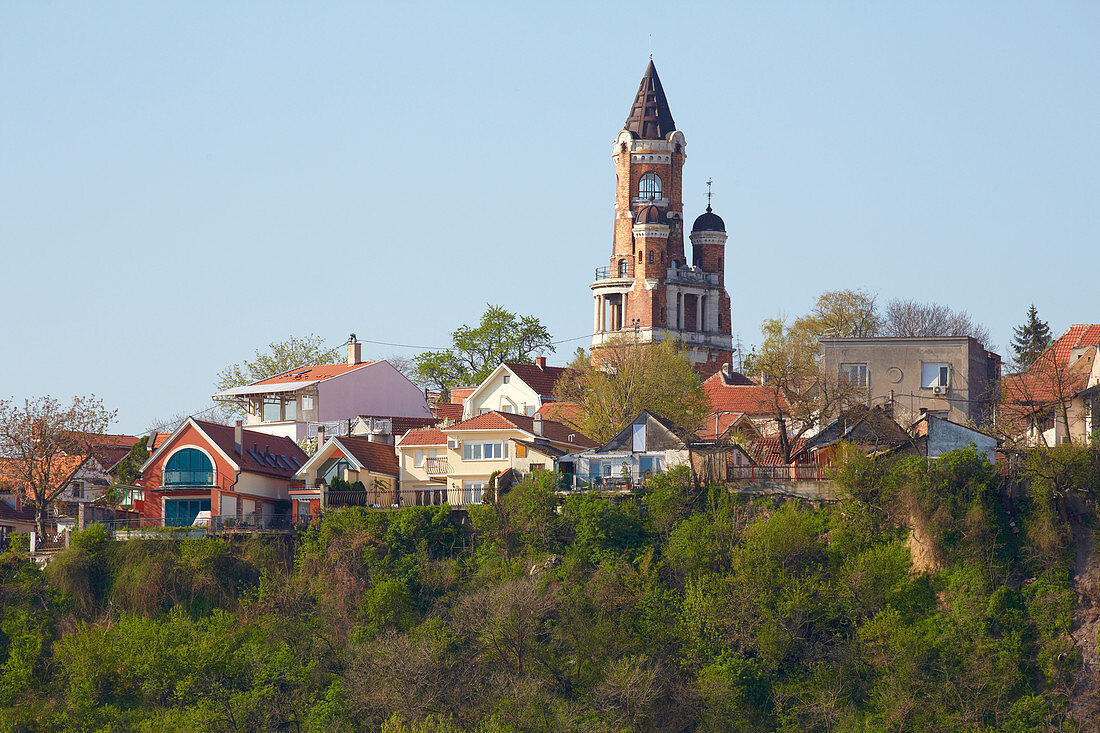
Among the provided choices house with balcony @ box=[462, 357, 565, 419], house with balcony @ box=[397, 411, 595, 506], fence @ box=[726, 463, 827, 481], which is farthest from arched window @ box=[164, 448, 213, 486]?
house with balcony @ box=[462, 357, 565, 419]

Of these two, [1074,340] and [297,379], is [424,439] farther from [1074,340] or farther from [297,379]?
[1074,340]

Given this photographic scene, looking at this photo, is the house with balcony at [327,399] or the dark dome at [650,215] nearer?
the house with balcony at [327,399]

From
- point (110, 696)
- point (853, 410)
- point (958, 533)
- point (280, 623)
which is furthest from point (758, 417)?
point (110, 696)

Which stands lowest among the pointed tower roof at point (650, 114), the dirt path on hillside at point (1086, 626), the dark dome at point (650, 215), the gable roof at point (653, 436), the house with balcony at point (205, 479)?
the dirt path on hillside at point (1086, 626)

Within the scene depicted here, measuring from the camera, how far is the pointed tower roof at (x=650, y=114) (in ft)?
381

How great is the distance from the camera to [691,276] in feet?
377

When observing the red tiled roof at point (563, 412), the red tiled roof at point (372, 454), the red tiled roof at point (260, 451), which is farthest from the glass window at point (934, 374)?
the red tiled roof at point (260, 451)

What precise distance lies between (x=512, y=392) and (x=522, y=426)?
20295 millimetres

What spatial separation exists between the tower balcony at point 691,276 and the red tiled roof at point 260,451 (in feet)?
145

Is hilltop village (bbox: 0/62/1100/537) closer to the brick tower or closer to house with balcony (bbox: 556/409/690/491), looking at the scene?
house with balcony (bbox: 556/409/690/491)

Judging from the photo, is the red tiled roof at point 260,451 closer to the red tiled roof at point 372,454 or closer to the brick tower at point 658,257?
the red tiled roof at point 372,454

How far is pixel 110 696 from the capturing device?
58562 millimetres

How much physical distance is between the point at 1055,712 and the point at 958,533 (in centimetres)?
671

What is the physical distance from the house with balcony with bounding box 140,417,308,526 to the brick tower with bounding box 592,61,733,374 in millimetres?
45598
